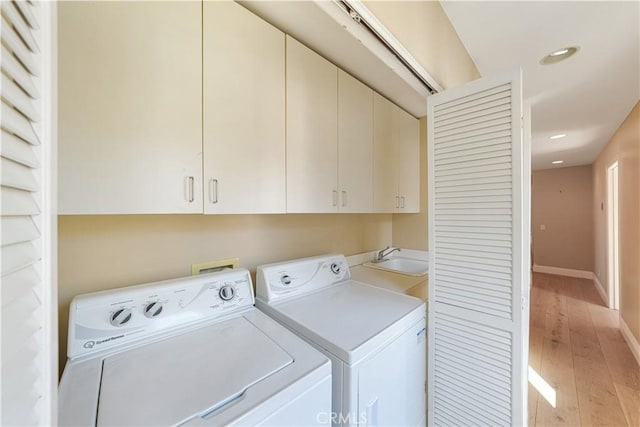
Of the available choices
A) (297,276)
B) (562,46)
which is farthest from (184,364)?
(562,46)

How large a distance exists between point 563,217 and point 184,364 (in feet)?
25.6

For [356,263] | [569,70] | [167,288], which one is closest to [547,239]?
[569,70]

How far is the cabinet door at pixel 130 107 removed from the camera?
712mm

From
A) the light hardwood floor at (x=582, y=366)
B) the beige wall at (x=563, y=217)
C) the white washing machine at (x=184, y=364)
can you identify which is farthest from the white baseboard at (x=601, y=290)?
the white washing machine at (x=184, y=364)

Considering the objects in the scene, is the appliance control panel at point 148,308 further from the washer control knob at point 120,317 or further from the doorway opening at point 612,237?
the doorway opening at point 612,237

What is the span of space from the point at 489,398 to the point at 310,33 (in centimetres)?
190

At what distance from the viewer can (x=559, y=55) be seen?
1849mm

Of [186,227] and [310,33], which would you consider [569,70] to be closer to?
[310,33]

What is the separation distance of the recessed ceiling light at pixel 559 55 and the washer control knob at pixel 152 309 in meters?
2.88

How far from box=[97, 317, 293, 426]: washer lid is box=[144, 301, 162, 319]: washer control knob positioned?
11cm

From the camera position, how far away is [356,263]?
7.16ft

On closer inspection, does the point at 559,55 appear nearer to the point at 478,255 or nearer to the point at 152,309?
the point at 478,255

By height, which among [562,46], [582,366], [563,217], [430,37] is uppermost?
[562,46]

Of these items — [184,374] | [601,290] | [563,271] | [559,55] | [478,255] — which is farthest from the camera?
[563,271]
